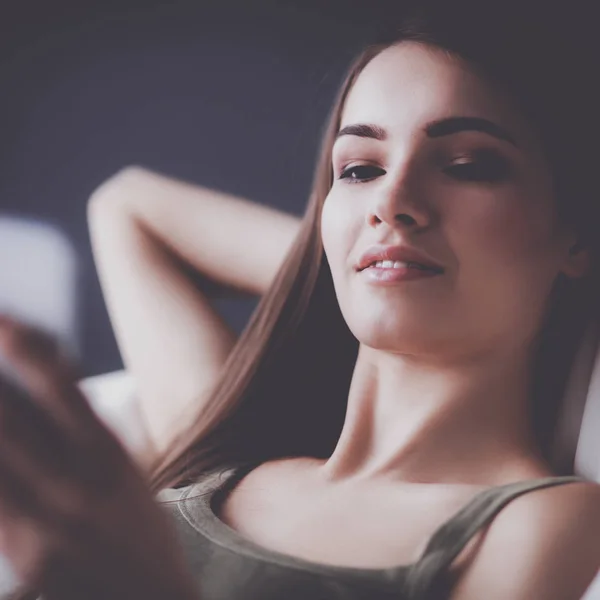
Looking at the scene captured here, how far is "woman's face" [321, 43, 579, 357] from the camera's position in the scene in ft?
1.84

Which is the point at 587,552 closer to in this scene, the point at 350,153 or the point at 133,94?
the point at 350,153

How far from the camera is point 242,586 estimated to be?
20.9 inches

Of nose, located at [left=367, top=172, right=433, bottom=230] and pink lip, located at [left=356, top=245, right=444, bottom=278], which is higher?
nose, located at [left=367, top=172, right=433, bottom=230]

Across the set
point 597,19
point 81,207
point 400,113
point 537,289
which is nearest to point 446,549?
point 537,289

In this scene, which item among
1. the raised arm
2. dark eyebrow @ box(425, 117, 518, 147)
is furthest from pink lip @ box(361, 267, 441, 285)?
the raised arm

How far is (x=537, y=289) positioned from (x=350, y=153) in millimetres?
181

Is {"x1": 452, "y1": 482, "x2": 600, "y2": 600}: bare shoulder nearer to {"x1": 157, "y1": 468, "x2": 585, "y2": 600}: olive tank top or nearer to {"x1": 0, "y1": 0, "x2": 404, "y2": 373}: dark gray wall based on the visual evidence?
{"x1": 157, "y1": 468, "x2": 585, "y2": 600}: olive tank top

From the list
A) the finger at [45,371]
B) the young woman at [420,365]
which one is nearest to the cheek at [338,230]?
the young woman at [420,365]

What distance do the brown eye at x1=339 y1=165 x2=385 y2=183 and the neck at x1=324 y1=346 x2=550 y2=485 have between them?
0.47 feet

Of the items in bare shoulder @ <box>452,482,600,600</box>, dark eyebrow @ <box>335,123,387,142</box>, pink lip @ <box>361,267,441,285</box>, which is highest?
dark eyebrow @ <box>335,123,387,142</box>

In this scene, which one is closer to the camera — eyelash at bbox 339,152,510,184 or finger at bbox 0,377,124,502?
finger at bbox 0,377,124,502

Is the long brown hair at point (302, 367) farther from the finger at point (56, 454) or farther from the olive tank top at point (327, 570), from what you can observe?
the finger at point (56, 454)

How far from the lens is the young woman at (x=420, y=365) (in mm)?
518

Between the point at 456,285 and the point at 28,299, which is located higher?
the point at 456,285
